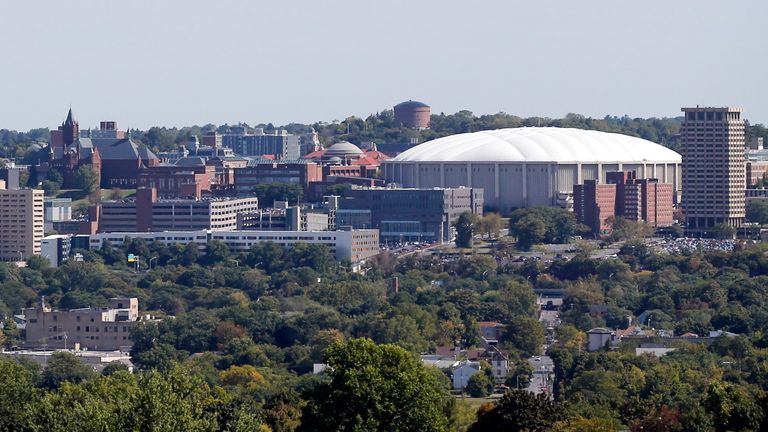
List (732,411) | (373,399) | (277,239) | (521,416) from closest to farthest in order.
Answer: (373,399)
(732,411)
(521,416)
(277,239)

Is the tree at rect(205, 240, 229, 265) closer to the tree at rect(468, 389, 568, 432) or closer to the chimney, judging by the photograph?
the chimney

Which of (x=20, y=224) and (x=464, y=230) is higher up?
(x=20, y=224)

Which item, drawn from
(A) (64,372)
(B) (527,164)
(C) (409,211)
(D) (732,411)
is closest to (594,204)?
(C) (409,211)

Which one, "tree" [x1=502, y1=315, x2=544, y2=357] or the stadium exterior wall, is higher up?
the stadium exterior wall

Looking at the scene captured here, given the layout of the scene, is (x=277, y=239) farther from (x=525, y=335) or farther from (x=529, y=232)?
(x=525, y=335)

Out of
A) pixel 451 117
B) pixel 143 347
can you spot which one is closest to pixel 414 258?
pixel 143 347

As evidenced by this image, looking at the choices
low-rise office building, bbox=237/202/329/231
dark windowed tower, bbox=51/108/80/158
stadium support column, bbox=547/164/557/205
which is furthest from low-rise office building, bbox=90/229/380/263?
dark windowed tower, bbox=51/108/80/158

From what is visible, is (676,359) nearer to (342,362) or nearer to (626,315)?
(626,315)
